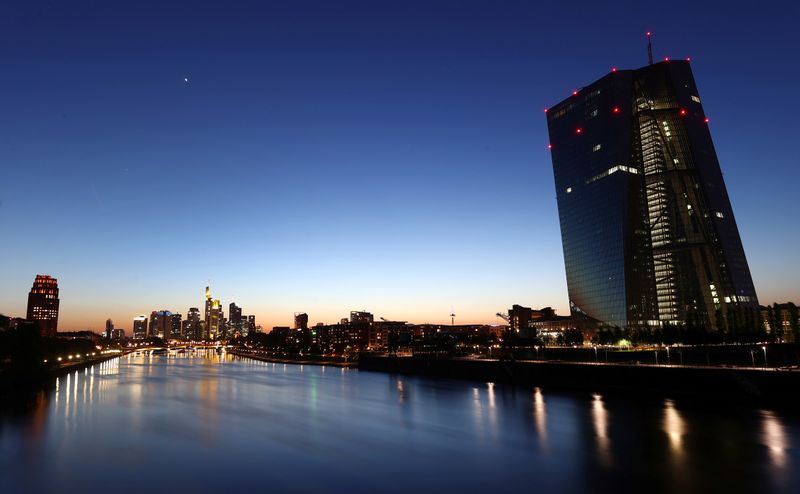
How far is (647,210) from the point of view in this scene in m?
162

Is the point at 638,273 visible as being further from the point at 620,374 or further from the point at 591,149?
the point at 620,374

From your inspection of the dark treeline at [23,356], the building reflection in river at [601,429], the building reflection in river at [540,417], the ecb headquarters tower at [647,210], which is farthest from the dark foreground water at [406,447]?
the ecb headquarters tower at [647,210]

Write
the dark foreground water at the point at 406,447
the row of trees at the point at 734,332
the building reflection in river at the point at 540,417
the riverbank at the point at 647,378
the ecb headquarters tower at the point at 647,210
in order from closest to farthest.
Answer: the dark foreground water at the point at 406,447, the building reflection in river at the point at 540,417, the riverbank at the point at 647,378, the row of trees at the point at 734,332, the ecb headquarters tower at the point at 647,210

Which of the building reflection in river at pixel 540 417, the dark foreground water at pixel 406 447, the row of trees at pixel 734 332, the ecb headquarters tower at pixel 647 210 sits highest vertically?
the ecb headquarters tower at pixel 647 210

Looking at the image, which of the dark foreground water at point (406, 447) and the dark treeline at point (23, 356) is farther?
the dark treeline at point (23, 356)

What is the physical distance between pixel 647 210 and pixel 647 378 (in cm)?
10227

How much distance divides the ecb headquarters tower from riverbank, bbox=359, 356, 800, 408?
206 ft

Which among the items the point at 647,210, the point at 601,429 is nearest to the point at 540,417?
the point at 601,429

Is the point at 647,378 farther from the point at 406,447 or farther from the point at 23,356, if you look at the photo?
the point at 23,356

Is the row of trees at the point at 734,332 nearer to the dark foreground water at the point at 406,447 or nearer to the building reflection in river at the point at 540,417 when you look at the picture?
the building reflection in river at the point at 540,417

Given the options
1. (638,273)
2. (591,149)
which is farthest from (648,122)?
(638,273)

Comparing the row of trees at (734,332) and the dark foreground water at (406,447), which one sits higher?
the row of trees at (734,332)

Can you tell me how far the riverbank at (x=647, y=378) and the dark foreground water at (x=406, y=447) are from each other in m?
3.73

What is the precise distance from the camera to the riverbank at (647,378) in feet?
191
